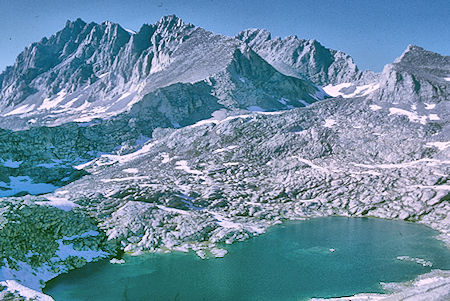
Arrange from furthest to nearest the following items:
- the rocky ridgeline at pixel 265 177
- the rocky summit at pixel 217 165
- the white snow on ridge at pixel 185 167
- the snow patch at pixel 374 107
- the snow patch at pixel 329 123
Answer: the snow patch at pixel 374 107 → the snow patch at pixel 329 123 → the white snow on ridge at pixel 185 167 → the rocky ridgeline at pixel 265 177 → the rocky summit at pixel 217 165

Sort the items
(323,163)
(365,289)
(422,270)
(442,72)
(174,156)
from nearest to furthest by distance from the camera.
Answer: (365,289)
(422,270)
(323,163)
(174,156)
(442,72)

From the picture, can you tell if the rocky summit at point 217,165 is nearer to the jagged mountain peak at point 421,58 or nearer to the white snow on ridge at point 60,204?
the white snow on ridge at point 60,204

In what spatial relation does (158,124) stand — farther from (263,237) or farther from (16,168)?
(263,237)

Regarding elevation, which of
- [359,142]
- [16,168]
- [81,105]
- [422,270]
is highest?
[81,105]

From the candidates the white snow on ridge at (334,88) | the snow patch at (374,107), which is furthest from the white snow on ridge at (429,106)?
the white snow on ridge at (334,88)

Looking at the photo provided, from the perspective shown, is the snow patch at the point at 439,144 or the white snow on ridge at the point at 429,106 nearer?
the snow patch at the point at 439,144

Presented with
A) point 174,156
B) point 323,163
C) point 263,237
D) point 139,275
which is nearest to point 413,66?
point 323,163

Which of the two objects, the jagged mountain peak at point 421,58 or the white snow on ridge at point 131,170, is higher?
the jagged mountain peak at point 421,58

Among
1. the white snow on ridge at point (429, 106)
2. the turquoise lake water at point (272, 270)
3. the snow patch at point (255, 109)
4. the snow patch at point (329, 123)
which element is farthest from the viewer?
the snow patch at point (255, 109)
